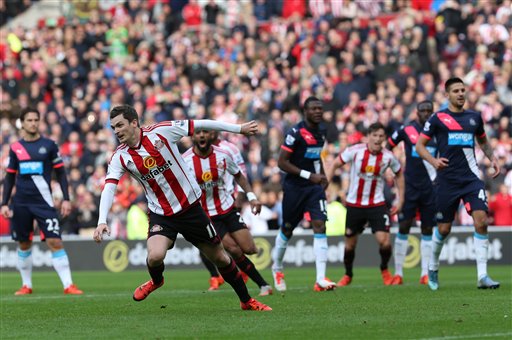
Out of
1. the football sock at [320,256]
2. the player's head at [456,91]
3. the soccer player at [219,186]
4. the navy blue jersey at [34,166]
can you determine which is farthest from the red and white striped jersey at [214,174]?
the player's head at [456,91]

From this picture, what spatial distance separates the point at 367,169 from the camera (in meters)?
18.6

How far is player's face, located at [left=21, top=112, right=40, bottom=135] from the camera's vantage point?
17.4 meters

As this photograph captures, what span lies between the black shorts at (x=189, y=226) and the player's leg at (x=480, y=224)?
4269 millimetres

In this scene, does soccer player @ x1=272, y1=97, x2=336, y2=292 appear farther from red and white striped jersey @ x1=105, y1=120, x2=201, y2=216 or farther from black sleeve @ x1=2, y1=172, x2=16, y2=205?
red and white striped jersey @ x1=105, y1=120, x2=201, y2=216

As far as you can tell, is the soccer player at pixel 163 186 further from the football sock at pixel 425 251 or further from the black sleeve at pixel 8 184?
the football sock at pixel 425 251

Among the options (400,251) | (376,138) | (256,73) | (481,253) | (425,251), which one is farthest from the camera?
(256,73)

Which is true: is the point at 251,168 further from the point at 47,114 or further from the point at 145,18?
the point at 145,18

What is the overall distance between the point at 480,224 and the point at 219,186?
3748mm

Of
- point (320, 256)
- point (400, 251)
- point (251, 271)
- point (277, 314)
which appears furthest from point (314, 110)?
point (277, 314)

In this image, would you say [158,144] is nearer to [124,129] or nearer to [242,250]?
[124,129]

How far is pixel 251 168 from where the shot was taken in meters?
28.7

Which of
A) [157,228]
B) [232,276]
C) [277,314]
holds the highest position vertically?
[157,228]

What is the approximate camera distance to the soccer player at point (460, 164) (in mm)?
15625

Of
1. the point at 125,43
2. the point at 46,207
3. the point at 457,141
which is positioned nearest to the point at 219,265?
the point at 457,141
